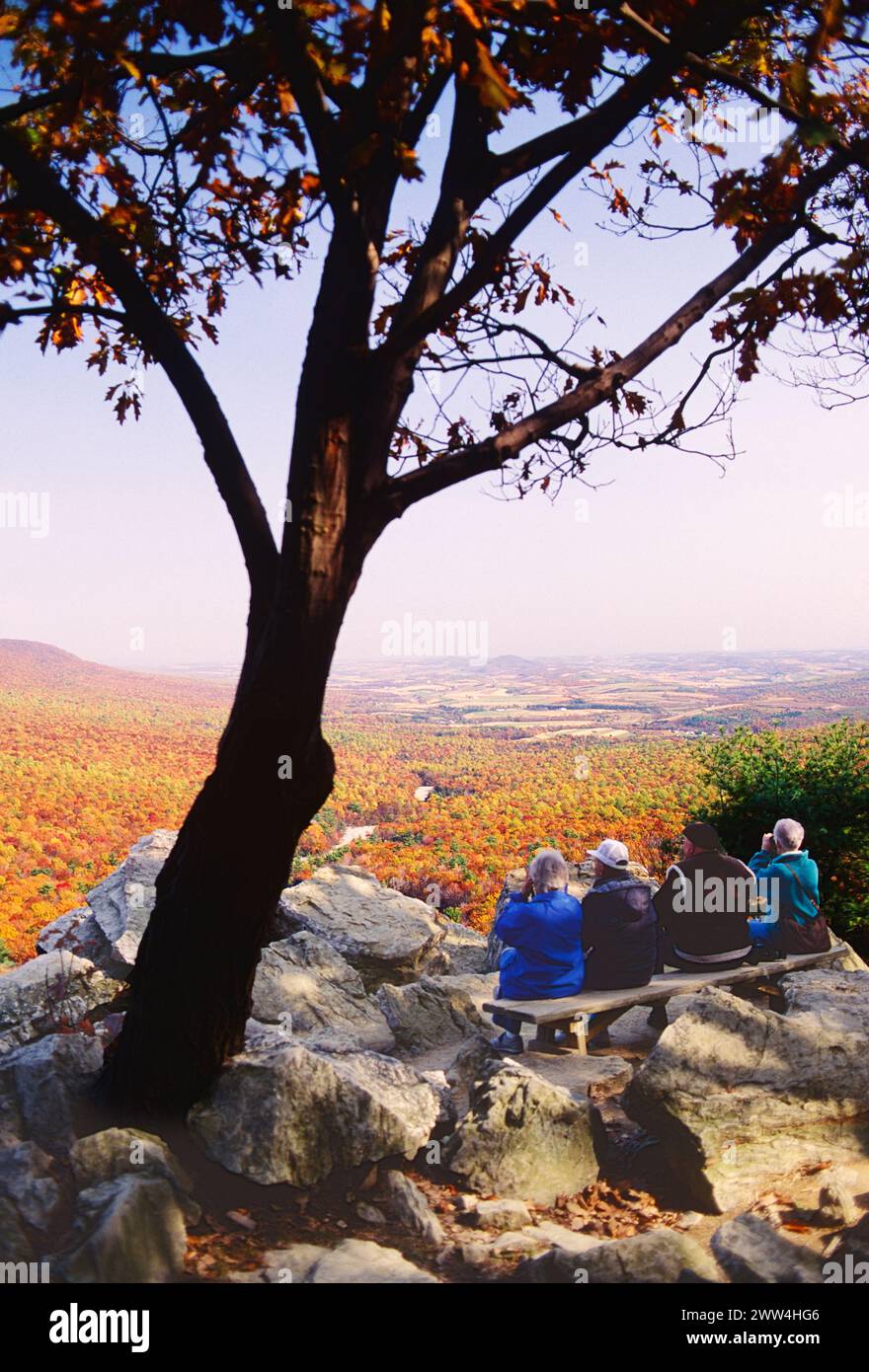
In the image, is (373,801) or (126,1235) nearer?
(126,1235)

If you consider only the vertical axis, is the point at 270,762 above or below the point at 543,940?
above

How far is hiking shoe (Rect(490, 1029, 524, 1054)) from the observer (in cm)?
659

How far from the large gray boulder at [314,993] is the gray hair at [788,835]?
343 cm

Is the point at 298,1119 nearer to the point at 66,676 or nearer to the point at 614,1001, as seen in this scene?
the point at 614,1001

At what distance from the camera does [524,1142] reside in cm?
492

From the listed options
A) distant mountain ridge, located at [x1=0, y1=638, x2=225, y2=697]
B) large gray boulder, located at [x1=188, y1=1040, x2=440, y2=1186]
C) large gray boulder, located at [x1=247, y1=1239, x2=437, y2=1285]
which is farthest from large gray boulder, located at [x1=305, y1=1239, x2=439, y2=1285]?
distant mountain ridge, located at [x1=0, y1=638, x2=225, y2=697]

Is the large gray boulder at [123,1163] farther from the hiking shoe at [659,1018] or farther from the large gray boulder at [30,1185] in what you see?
the hiking shoe at [659,1018]

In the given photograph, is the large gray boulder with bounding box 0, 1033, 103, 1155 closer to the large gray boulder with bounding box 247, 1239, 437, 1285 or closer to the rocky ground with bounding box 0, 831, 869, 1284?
the rocky ground with bounding box 0, 831, 869, 1284

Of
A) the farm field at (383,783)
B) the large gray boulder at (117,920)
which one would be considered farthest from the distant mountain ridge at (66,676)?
the large gray boulder at (117,920)

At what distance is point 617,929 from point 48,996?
160 inches

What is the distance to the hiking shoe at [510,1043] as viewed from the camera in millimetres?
6590

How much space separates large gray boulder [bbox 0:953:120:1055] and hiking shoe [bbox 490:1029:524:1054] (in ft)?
9.66

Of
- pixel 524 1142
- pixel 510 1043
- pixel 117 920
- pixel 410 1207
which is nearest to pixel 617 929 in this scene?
pixel 510 1043

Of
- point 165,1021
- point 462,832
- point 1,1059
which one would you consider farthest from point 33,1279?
point 462,832
